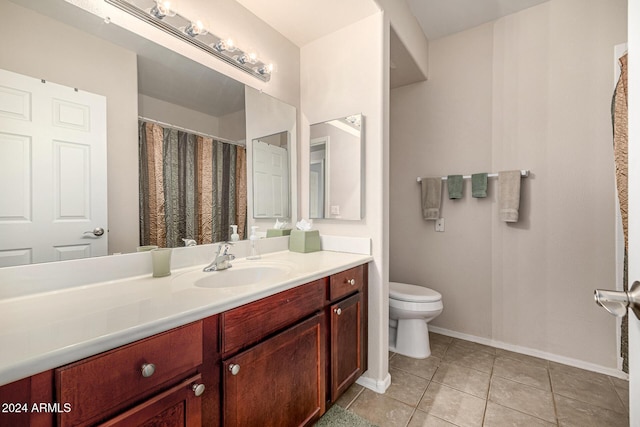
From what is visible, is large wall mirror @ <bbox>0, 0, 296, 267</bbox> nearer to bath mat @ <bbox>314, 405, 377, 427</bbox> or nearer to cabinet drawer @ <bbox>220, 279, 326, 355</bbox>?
cabinet drawer @ <bbox>220, 279, 326, 355</bbox>

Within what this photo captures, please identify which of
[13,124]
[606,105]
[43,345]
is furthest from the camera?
[606,105]

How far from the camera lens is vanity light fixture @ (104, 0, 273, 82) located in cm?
118

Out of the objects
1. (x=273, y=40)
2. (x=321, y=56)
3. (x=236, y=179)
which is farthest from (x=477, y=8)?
(x=236, y=179)

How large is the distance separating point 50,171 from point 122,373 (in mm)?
776

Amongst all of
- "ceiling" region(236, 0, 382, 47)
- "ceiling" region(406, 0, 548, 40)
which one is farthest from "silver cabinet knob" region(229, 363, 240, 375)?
"ceiling" region(406, 0, 548, 40)

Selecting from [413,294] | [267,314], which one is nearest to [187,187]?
[267,314]

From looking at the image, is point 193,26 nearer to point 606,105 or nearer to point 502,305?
point 606,105

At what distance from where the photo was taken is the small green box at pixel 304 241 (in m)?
1.77

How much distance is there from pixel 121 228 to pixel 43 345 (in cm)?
66

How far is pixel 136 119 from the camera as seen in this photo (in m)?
1.19

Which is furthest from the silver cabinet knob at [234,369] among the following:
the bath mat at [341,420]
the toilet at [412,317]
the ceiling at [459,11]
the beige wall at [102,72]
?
the ceiling at [459,11]

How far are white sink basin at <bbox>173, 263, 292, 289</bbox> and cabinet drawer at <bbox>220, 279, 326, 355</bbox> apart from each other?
90 mm

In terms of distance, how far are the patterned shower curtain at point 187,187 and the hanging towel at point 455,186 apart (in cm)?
168

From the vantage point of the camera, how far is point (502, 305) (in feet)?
7.15
